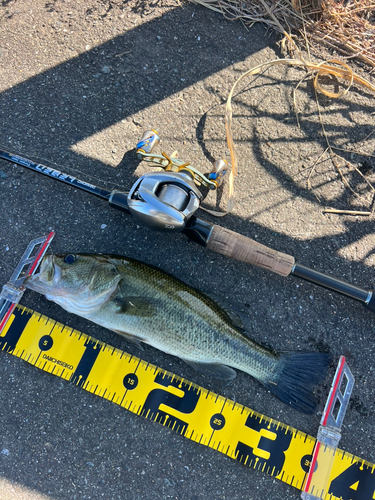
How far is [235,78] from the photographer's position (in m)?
3.04

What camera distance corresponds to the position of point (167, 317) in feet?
7.57

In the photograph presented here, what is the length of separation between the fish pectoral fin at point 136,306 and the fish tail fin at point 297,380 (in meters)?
1.15

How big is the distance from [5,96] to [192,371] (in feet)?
10.5

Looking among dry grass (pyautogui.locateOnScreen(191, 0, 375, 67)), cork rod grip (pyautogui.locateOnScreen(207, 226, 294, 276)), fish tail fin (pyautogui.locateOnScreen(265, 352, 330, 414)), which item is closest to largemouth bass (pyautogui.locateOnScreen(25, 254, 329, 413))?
fish tail fin (pyautogui.locateOnScreen(265, 352, 330, 414))

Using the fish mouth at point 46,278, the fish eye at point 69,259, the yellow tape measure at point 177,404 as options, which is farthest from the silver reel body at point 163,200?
the yellow tape measure at point 177,404

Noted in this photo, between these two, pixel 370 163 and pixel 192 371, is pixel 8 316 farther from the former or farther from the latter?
pixel 370 163

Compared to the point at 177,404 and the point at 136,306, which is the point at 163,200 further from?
the point at 177,404

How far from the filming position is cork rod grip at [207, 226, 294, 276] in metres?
2.39

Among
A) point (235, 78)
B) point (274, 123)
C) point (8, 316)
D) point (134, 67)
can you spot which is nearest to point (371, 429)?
point (274, 123)

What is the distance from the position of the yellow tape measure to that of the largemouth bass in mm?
307

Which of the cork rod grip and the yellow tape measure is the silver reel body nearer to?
the cork rod grip

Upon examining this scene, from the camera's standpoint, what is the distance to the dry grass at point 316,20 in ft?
9.98

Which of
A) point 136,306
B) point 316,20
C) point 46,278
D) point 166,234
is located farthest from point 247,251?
point 316,20

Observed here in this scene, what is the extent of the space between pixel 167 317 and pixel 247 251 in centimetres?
84
